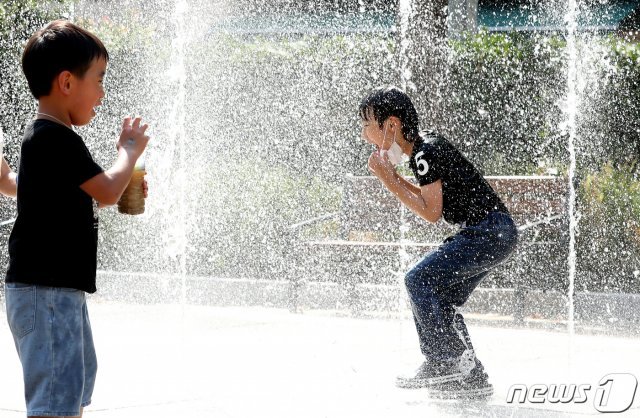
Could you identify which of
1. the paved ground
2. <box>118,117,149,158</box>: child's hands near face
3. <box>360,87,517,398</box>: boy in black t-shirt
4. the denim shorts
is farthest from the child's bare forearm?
the denim shorts

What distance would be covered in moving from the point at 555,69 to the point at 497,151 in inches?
36.8

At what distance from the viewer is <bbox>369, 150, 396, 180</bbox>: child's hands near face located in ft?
12.7

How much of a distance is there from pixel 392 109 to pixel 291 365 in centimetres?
143

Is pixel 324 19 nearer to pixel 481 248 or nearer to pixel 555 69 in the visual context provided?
pixel 555 69

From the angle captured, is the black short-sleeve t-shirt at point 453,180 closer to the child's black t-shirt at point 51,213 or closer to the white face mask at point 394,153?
the white face mask at point 394,153

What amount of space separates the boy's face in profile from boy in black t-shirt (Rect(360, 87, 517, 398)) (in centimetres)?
153

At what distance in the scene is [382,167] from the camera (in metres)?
3.88

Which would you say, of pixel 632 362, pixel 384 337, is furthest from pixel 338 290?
pixel 632 362

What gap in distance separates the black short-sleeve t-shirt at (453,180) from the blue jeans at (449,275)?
5 cm

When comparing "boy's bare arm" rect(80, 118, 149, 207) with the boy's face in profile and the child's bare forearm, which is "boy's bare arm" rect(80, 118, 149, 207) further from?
the child's bare forearm

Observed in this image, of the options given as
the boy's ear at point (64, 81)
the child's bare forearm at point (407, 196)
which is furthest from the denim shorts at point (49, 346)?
the child's bare forearm at point (407, 196)

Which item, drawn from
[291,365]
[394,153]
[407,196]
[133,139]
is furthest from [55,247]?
[291,365]

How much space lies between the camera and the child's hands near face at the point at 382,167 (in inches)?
152

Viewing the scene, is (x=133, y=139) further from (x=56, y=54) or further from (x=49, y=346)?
(x=49, y=346)
